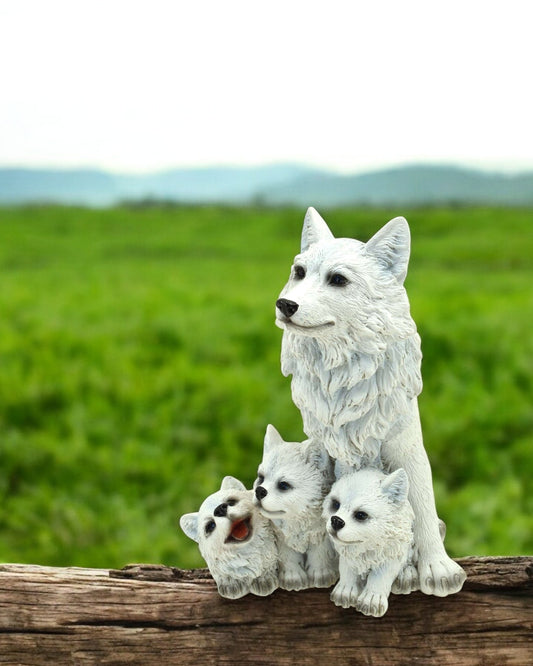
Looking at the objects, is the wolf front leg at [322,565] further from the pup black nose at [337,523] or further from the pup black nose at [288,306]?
the pup black nose at [288,306]

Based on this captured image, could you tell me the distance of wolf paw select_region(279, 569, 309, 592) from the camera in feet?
5.20

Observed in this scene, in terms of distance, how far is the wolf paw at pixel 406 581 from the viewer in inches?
61.4

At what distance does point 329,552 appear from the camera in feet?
5.22

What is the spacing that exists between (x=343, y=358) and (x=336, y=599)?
1.54 feet

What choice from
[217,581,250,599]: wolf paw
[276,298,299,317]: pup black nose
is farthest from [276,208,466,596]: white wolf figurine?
[217,581,250,599]: wolf paw

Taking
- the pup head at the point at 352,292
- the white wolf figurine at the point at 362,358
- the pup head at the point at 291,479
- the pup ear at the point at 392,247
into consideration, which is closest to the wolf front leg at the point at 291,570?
the pup head at the point at 291,479

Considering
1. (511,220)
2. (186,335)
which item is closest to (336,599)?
(186,335)

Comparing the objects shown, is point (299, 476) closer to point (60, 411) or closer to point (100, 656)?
point (100, 656)

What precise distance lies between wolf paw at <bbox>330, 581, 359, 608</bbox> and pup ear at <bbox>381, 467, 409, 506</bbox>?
200 mm

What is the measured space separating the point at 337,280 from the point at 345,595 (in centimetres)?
60

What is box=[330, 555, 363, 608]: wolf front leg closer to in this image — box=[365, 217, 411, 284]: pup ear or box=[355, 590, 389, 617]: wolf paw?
box=[355, 590, 389, 617]: wolf paw

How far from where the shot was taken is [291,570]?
1591 mm

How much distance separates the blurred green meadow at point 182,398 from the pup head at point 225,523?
145 centimetres

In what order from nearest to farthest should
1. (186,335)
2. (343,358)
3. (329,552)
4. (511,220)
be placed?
(343,358) < (329,552) < (186,335) < (511,220)
